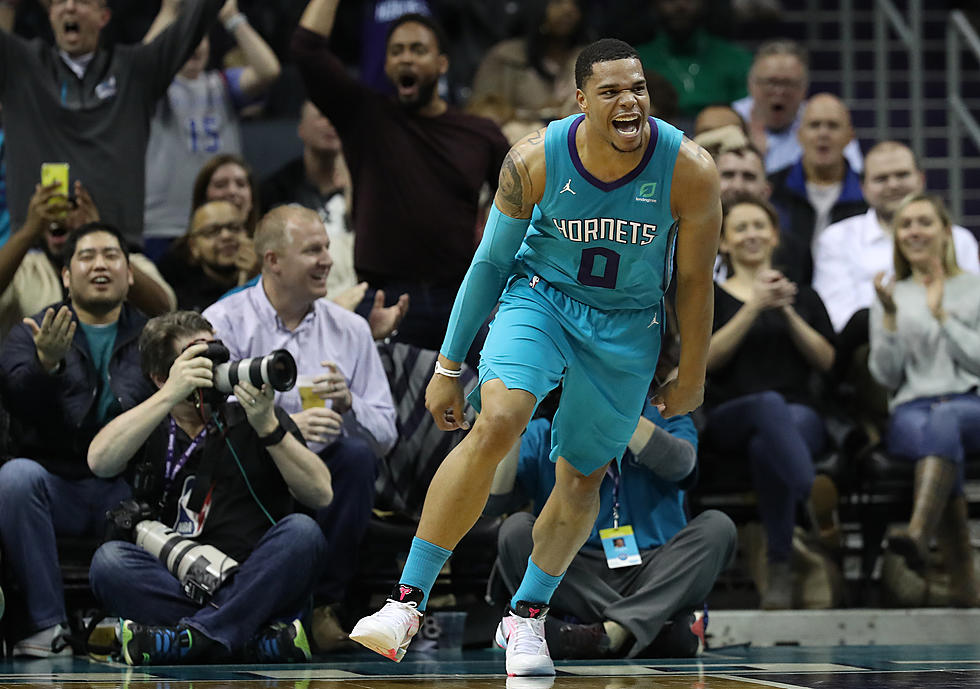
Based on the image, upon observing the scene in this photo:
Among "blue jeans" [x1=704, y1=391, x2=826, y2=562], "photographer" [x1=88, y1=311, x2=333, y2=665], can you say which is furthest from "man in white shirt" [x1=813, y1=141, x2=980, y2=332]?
"photographer" [x1=88, y1=311, x2=333, y2=665]

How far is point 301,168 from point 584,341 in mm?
3812

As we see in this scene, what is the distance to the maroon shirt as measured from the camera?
6.51 meters

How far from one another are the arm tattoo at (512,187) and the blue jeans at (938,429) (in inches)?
124

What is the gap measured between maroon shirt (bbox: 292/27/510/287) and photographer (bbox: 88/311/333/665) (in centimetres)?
145

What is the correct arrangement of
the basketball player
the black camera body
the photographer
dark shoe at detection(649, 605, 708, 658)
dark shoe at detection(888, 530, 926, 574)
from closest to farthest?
the basketball player < the photographer < the black camera body < dark shoe at detection(649, 605, 708, 658) < dark shoe at detection(888, 530, 926, 574)

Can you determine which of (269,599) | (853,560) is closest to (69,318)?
(269,599)

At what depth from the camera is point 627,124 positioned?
3961 mm

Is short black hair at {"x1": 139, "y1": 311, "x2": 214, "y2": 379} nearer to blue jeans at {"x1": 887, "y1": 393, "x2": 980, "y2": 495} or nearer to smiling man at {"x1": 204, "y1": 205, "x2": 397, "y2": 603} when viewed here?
smiling man at {"x1": 204, "y1": 205, "x2": 397, "y2": 603}

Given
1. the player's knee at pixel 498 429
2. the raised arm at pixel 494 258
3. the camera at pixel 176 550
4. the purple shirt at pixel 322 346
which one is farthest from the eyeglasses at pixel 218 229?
the player's knee at pixel 498 429

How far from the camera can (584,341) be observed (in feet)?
13.6

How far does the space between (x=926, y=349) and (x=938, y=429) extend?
410 millimetres

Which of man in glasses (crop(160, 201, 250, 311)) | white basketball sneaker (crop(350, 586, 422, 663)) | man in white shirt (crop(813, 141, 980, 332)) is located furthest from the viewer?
man in white shirt (crop(813, 141, 980, 332))

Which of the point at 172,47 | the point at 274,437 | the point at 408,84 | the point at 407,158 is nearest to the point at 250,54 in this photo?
the point at 172,47

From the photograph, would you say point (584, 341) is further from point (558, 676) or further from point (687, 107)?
point (687, 107)
